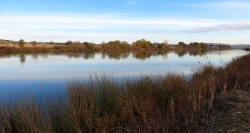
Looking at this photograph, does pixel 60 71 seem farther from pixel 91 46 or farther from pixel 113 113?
pixel 91 46

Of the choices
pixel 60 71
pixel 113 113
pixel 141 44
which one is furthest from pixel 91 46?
pixel 113 113

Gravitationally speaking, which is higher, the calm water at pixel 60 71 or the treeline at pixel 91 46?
the treeline at pixel 91 46

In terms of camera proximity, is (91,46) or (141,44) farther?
(141,44)

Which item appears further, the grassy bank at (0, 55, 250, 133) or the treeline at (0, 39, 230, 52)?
the treeline at (0, 39, 230, 52)

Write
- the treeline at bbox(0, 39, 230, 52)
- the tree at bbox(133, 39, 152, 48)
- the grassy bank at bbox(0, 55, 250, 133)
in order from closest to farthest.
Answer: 1. the grassy bank at bbox(0, 55, 250, 133)
2. the treeline at bbox(0, 39, 230, 52)
3. the tree at bbox(133, 39, 152, 48)

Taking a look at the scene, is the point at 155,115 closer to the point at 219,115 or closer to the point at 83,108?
the point at 219,115

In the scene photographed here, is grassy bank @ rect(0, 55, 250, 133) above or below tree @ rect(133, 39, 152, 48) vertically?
below

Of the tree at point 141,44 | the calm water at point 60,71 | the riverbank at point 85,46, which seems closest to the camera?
the calm water at point 60,71

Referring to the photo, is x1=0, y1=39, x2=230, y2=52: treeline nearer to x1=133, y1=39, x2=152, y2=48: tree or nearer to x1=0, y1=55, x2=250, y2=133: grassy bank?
x1=133, y1=39, x2=152, y2=48: tree

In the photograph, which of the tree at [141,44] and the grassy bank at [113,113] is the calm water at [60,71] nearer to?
the grassy bank at [113,113]

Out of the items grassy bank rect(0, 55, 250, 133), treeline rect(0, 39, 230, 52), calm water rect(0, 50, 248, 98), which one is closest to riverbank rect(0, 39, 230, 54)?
Answer: treeline rect(0, 39, 230, 52)

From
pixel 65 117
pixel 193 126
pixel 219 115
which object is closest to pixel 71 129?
pixel 65 117

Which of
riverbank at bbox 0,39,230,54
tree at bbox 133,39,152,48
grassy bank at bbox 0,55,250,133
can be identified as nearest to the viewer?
grassy bank at bbox 0,55,250,133

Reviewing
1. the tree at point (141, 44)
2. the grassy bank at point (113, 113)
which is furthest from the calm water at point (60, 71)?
the tree at point (141, 44)
